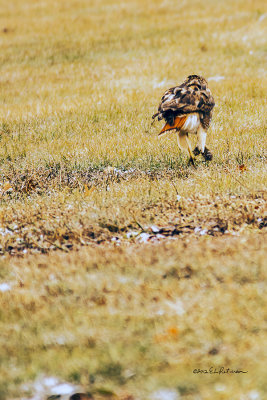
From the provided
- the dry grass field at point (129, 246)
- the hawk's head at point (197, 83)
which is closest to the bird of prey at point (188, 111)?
the hawk's head at point (197, 83)

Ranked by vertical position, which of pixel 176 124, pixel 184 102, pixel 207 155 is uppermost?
pixel 184 102

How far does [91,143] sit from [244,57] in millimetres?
7342

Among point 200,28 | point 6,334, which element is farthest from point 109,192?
point 200,28

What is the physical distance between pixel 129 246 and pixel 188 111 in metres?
2.65

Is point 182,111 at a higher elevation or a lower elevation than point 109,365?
higher

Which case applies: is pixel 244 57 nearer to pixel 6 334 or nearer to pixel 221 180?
pixel 221 180

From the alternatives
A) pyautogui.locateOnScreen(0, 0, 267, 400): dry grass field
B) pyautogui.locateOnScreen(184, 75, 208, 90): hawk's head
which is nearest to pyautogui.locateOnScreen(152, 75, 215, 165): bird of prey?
pyautogui.locateOnScreen(184, 75, 208, 90): hawk's head

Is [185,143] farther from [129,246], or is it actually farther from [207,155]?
[129,246]

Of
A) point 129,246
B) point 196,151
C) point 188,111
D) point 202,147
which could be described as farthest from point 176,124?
point 129,246

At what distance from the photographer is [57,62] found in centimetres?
1622

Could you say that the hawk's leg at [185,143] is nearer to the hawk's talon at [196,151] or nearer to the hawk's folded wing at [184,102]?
the hawk's talon at [196,151]

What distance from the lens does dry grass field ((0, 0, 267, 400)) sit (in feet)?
12.3

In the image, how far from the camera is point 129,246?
5664 mm

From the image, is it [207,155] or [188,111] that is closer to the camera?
[188,111]
